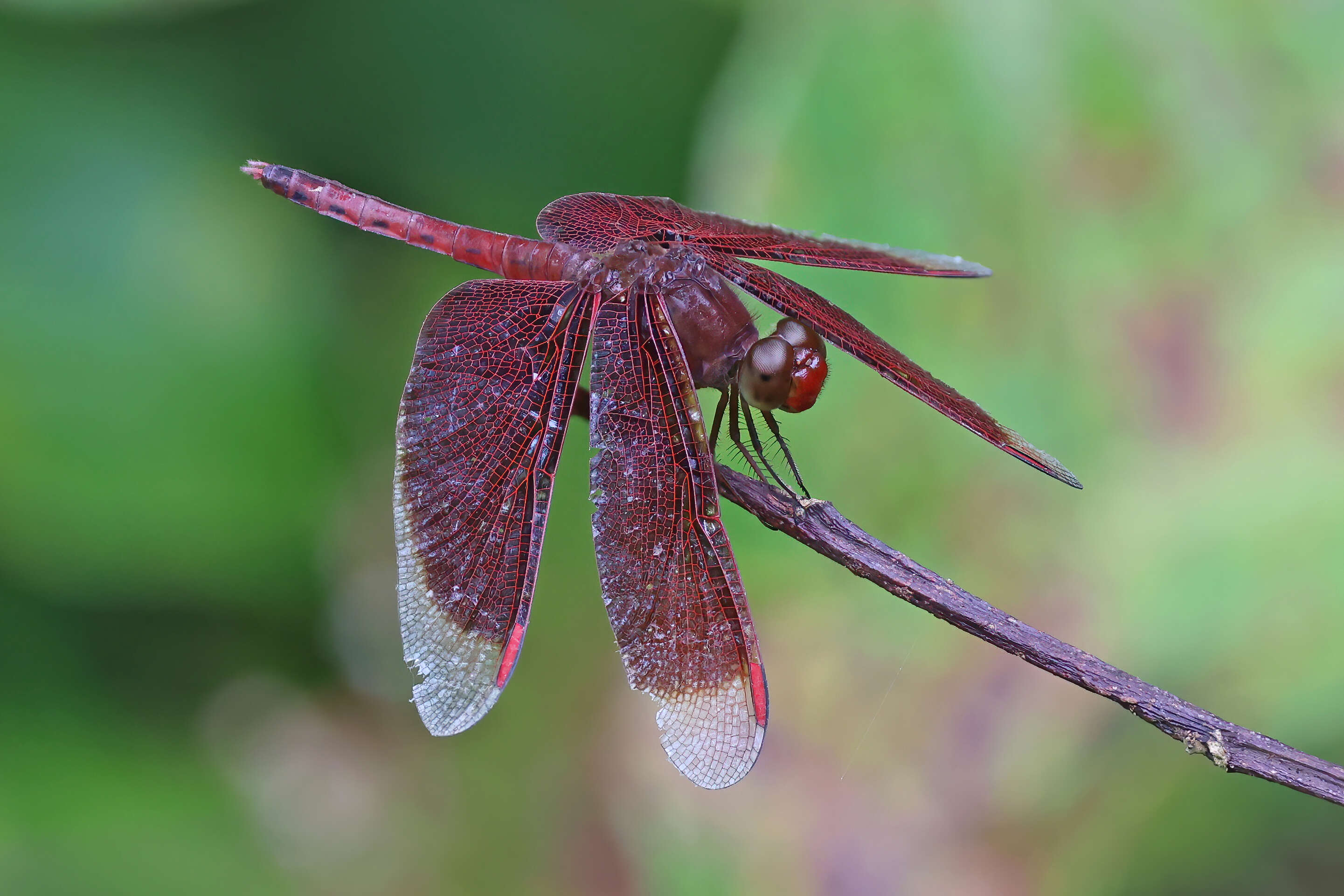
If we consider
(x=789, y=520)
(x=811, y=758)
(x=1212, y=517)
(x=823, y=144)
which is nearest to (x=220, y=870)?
(x=811, y=758)

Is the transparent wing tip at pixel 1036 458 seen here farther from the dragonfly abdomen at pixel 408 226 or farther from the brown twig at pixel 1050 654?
the dragonfly abdomen at pixel 408 226

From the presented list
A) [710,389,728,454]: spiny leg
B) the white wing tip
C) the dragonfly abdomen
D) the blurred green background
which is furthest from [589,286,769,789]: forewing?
the blurred green background

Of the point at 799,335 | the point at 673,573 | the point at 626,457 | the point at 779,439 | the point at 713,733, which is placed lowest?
the point at 713,733

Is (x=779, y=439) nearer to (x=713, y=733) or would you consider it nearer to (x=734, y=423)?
(x=734, y=423)

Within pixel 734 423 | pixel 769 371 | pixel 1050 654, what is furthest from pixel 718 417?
pixel 1050 654

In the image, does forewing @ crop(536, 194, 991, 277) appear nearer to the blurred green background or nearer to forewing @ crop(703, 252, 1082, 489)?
forewing @ crop(703, 252, 1082, 489)

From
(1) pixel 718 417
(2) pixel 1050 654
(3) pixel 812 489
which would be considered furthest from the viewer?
(3) pixel 812 489

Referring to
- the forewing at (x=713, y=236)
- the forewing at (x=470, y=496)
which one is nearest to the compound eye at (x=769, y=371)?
the forewing at (x=713, y=236)
